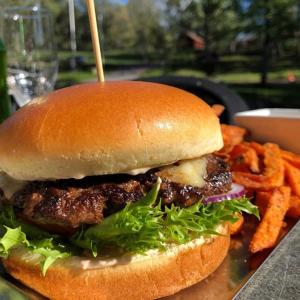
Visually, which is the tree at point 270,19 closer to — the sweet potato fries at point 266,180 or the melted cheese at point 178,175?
the sweet potato fries at point 266,180

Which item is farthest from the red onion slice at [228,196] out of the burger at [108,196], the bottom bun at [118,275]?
the bottom bun at [118,275]

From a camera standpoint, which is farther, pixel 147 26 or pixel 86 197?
pixel 147 26

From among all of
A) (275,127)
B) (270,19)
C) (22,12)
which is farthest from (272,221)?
(270,19)

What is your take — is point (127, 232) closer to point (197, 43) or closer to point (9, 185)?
point (9, 185)

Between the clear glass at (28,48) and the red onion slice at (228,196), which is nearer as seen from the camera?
the red onion slice at (228,196)

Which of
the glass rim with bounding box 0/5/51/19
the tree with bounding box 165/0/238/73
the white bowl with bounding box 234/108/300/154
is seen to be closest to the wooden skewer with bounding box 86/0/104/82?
the white bowl with bounding box 234/108/300/154

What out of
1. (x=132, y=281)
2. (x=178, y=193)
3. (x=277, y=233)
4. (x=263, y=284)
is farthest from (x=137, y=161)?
(x=277, y=233)
